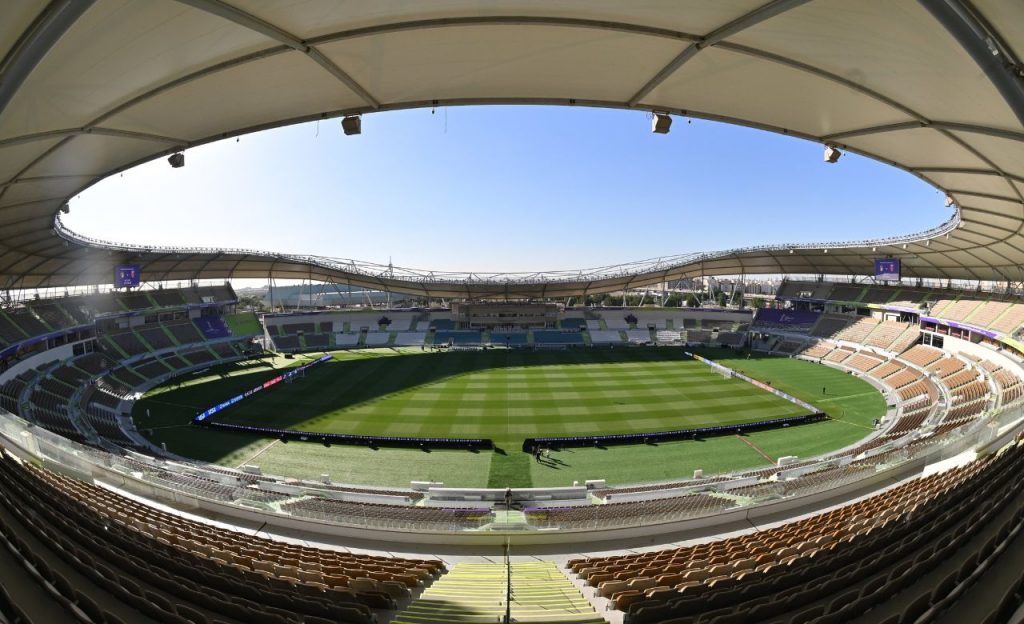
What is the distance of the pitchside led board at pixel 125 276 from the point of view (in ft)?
115

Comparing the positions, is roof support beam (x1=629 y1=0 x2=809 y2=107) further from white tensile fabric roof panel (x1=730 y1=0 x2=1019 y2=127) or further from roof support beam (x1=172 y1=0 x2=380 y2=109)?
roof support beam (x1=172 y1=0 x2=380 y2=109)

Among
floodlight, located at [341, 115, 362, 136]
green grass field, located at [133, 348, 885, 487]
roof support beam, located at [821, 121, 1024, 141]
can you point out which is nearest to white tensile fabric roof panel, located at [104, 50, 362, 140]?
floodlight, located at [341, 115, 362, 136]

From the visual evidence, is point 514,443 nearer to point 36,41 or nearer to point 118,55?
point 118,55

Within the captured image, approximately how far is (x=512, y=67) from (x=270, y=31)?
3.17 meters

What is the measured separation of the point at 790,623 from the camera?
3.85 m

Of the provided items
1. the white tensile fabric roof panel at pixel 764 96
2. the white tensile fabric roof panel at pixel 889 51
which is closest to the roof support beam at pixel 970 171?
the white tensile fabric roof panel at pixel 889 51

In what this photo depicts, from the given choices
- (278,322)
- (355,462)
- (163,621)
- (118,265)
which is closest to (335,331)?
(278,322)

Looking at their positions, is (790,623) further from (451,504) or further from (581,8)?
(451,504)

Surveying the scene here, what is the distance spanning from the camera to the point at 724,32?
534 centimetres

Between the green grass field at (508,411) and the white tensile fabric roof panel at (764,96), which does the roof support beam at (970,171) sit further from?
the green grass field at (508,411)

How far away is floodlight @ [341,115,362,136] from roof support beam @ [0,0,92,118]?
3.35 meters

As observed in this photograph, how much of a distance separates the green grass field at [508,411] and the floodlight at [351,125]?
13978 millimetres

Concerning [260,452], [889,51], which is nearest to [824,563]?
[889,51]

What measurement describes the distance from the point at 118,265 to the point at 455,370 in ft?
94.8
